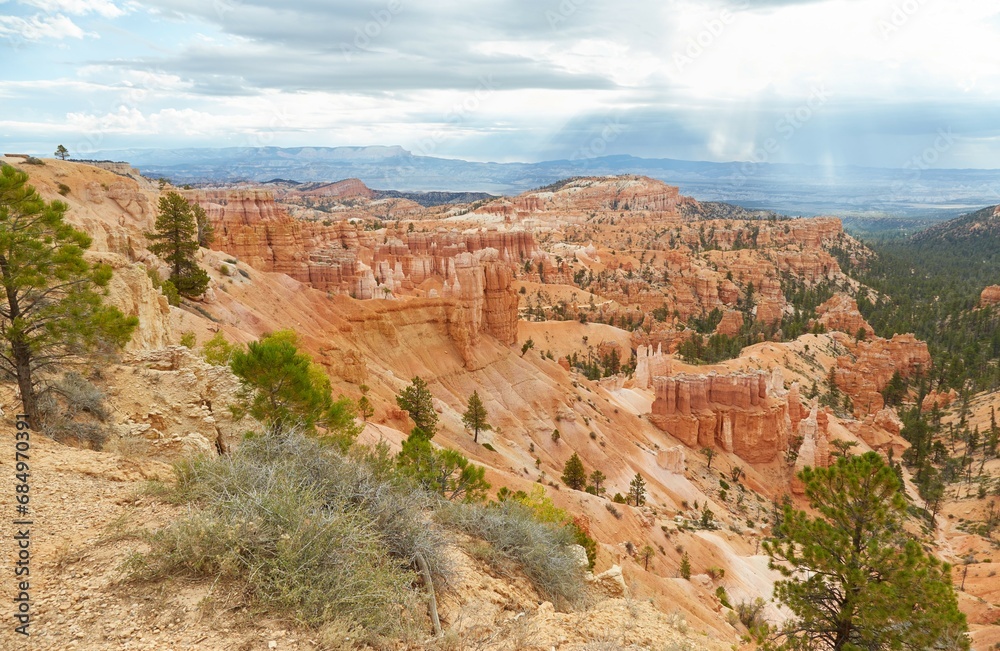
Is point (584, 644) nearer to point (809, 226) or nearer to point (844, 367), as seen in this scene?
point (844, 367)

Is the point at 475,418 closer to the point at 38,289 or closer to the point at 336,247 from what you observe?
the point at 38,289

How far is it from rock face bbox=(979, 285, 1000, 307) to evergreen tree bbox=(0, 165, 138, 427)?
118 meters

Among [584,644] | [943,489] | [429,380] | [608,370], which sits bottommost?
[943,489]

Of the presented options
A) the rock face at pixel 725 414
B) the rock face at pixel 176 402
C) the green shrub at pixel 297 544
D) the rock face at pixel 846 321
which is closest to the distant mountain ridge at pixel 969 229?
the rock face at pixel 846 321

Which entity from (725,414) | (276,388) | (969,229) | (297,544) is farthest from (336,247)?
(969,229)

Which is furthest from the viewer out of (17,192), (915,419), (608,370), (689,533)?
(608,370)

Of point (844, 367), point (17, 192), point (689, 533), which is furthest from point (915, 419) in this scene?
point (17, 192)

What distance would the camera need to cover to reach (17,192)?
10312 mm

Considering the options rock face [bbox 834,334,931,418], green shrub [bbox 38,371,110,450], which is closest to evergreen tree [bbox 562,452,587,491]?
green shrub [bbox 38,371,110,450]

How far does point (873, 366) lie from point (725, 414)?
35.0 m

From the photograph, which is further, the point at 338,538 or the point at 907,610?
the point at 907,610

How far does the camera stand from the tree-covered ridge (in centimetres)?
Answer: 7419

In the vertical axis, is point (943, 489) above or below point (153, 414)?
below

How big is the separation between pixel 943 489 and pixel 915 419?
16566 mm
